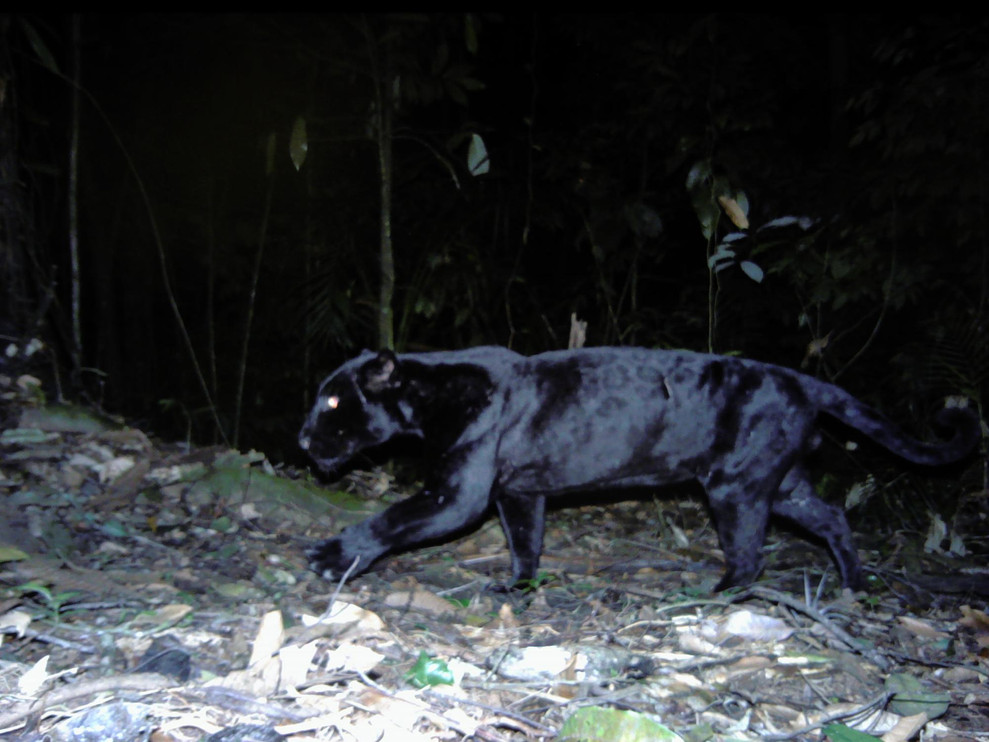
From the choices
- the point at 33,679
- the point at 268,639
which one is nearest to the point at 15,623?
the point at 33,679

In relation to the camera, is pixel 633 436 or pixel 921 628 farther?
pixel 633 436

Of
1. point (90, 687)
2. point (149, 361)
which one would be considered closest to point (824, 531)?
point (90, 687)

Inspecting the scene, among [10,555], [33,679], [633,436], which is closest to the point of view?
[33,679]

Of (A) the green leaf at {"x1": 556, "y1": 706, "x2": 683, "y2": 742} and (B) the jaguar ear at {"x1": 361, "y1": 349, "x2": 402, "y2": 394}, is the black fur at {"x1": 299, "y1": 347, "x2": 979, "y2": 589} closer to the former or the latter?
(B) the jaguar ear at {"x1": 361, "y1": 349, "x2": 402, "y2": 394}

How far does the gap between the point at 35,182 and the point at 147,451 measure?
182 cm

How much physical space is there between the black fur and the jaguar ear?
2cm

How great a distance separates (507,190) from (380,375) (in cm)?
291

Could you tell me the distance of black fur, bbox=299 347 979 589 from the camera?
12.5 feet

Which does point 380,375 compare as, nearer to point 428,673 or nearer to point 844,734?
point 428,673

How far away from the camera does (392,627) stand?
9.34 feet

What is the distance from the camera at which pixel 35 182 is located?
16.1ft

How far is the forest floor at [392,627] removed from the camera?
6.97ft

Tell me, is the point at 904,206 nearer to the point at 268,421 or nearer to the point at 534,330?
the point at 534,330

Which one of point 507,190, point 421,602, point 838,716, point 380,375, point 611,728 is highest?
point 507,190
